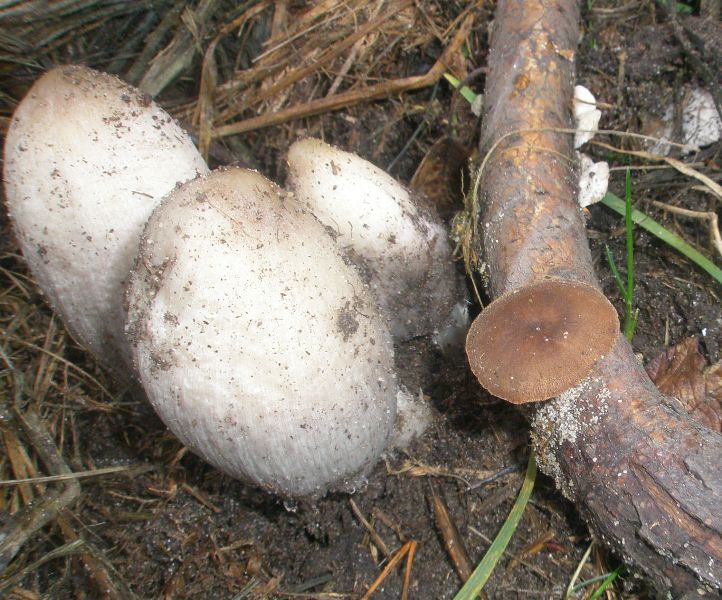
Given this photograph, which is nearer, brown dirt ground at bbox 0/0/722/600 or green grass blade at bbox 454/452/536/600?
green grass blade at bbox 454/452/536/600

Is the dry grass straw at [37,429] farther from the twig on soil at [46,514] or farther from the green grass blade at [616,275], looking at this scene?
the green grass blade at [616,275]

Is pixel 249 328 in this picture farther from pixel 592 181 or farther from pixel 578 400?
pixel 592 181

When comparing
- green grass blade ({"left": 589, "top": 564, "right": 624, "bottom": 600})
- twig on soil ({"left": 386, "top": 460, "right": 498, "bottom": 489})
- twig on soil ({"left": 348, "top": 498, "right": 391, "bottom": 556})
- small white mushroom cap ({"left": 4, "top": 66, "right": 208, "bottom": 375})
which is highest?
small white mushroom cap ({"left": 4, "top": 66, "right": 208, "bottom": 375})

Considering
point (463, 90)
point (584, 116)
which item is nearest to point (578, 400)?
point (584, 116)

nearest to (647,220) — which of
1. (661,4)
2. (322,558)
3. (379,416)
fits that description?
Result: (661,4)

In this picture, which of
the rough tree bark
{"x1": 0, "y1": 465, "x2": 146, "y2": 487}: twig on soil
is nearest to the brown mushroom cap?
the rough tree bark

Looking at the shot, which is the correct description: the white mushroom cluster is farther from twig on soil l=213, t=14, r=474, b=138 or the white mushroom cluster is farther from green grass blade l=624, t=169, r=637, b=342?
twig on soil l=213, t=14, r=474, b=138

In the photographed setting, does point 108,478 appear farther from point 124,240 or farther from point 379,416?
point 379,416

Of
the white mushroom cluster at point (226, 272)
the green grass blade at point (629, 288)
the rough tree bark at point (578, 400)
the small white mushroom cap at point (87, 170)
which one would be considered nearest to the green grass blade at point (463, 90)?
the rough tree bark at point (578, 400)
